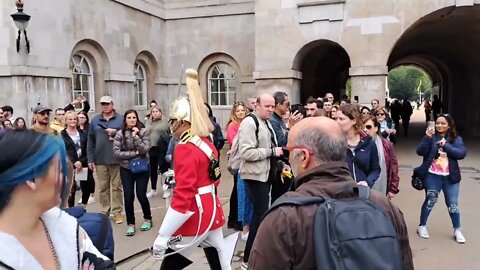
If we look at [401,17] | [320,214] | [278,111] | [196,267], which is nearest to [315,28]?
[401,17]

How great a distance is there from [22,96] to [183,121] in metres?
8.50

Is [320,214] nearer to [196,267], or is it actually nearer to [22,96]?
[196,267]

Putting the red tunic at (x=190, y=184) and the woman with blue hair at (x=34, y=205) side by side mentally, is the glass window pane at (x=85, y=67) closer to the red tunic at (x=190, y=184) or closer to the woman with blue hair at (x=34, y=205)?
the red tunic at (x=190, y=184)

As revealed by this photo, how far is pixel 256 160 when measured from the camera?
441 cm

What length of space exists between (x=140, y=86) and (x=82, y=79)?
3.39 metres

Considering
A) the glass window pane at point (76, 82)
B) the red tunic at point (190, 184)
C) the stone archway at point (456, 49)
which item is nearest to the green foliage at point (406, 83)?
the stone archway at point (456, 49)

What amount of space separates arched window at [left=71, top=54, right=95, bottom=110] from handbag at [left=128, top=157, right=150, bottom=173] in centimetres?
773

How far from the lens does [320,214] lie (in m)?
1.53

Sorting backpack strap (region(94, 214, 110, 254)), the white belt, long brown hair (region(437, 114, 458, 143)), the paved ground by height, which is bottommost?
the paved ground

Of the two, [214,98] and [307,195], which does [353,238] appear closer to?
[307,195]

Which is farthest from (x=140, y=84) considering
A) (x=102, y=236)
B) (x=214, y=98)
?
(x=102, y=236)

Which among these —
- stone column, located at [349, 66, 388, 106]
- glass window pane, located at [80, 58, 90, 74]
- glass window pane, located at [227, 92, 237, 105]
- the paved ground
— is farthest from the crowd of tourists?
glass window pane, located at [227, 92, 237, 105]

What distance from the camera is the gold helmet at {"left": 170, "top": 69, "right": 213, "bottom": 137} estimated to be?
3432mm

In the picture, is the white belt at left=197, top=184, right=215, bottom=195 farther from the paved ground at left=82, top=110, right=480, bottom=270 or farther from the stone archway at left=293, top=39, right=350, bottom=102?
the stone archway at left=293, top=39, right=350, bottom=102
